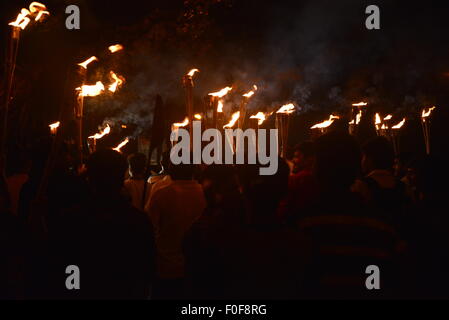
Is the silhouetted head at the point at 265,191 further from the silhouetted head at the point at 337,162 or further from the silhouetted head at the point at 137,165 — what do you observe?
the silhouetted head at the point at 137,165

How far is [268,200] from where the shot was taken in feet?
10.1

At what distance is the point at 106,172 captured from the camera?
3477 mm

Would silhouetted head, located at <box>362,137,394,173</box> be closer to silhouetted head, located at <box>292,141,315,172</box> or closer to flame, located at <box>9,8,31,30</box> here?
silhouetted head, located at <box>292,141,315,172</box>

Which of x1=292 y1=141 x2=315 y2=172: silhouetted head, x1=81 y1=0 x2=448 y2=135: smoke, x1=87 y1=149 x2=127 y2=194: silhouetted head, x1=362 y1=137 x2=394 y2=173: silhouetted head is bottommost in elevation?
x1=87 y1=149 x2=127 y2=194: silhouetted head

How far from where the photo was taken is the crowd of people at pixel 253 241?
3023 millimetres

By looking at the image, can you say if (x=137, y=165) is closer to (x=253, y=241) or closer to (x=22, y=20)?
(x=22, y=20)

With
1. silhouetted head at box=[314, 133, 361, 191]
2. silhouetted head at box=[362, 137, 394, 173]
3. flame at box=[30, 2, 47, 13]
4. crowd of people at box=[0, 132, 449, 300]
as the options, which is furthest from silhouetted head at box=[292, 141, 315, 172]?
flame at box=[30, 2, 47, 13]

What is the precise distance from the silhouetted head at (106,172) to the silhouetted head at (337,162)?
1.33 meters

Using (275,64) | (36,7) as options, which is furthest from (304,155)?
(275,64)

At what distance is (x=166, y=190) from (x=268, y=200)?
2.11m

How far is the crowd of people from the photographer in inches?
119

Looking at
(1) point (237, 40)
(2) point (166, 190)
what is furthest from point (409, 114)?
(2) point (166, 190)

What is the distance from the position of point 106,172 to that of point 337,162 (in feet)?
4.99

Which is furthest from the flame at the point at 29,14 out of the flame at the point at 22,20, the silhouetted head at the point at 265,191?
the silhouetted head at the point at 265,191
